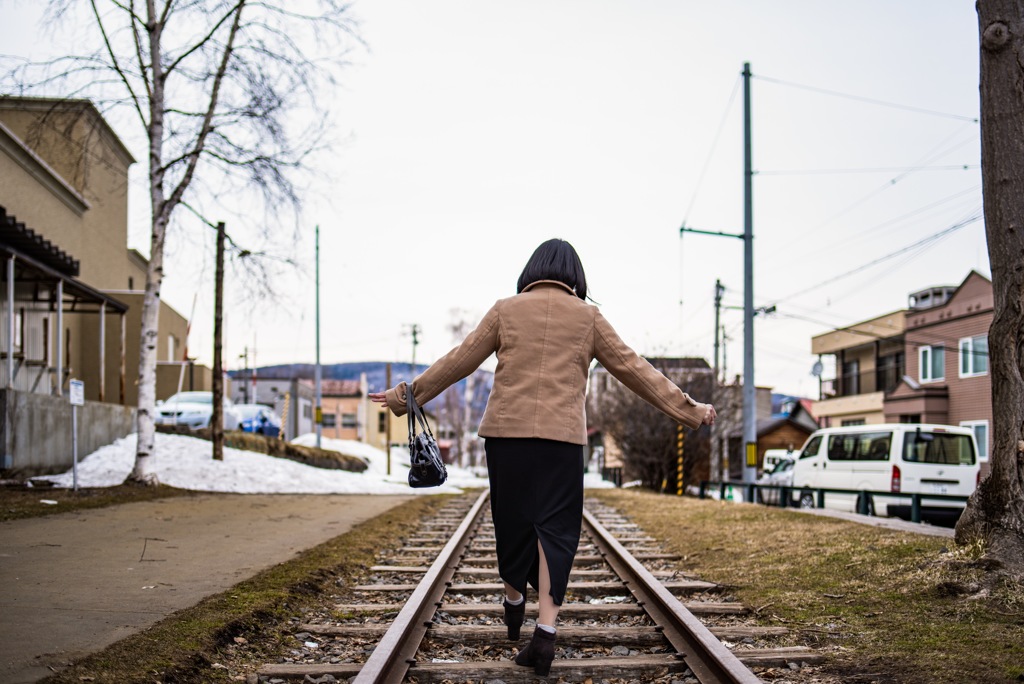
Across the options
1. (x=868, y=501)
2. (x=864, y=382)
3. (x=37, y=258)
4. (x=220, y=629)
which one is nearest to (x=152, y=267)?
(x=37, y=258)

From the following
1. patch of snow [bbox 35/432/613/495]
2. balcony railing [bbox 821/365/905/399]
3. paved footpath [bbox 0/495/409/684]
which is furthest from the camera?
balcony railing [bbox 821/365/905/399]

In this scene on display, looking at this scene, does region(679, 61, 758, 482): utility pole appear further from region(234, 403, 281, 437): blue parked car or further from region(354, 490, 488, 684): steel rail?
region(234, 403, 281, 437): blue parked car

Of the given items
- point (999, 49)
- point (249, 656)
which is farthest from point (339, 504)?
point (999, 49)

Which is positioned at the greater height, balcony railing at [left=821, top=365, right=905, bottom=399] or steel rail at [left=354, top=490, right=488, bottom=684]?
balcony railing at [left=821, top=365, right=905, bottom=399]

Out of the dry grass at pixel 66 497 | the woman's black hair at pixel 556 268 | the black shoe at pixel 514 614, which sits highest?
the woman's black hair at pixel 556 268

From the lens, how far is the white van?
1723 cm

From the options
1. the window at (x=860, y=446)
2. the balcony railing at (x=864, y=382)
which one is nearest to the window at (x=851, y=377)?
the balcony railing at (x=864, y=382)

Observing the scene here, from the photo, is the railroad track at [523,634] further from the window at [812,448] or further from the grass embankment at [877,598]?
the window at [812,448]

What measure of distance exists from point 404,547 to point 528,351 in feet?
18.7

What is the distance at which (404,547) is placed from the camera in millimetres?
9305

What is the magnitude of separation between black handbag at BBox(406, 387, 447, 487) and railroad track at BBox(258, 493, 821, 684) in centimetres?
76

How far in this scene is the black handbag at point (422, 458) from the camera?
14.3 ft

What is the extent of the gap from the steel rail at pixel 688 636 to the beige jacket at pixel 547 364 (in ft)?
3.41

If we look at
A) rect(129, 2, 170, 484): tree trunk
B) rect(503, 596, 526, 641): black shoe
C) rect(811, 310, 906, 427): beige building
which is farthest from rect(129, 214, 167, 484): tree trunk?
rect(811, 310, 906, 427): beige building
